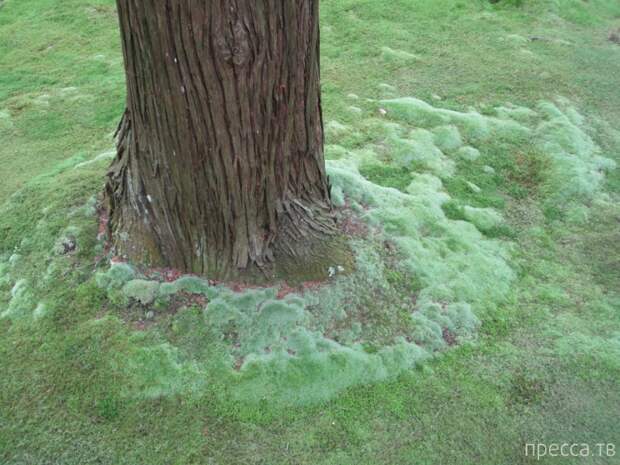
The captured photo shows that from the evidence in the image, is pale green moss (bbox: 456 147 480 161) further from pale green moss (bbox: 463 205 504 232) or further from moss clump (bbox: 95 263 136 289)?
moss clump (bbox: 95 263 136 289)

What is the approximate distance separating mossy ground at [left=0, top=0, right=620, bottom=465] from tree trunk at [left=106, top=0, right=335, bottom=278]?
0.22 m

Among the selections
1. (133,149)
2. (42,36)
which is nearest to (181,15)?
(133,149)

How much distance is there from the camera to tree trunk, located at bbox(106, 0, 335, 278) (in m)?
1.86

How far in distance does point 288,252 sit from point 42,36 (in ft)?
14.8

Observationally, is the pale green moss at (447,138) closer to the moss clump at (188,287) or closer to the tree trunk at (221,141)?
the tree trunk at (221,141)

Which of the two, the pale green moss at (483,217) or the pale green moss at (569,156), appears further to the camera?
the pale green moss at (569,156)

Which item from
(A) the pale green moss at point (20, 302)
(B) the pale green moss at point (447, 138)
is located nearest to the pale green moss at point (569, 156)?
(B) the pale green moss at point (447, 138)

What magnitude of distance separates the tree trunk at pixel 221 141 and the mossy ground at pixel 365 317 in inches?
8.5

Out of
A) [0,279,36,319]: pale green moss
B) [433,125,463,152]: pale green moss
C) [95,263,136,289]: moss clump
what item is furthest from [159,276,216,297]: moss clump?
[433,125,463,152]: pale green moss

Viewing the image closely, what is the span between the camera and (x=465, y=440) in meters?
2.06

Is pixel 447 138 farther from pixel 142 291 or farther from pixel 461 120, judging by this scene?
pixel 142 291

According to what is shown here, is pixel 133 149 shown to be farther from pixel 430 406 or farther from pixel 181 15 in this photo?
pixel 430 406

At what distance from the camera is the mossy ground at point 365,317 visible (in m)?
2.05

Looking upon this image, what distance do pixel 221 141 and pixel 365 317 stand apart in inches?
42.5
